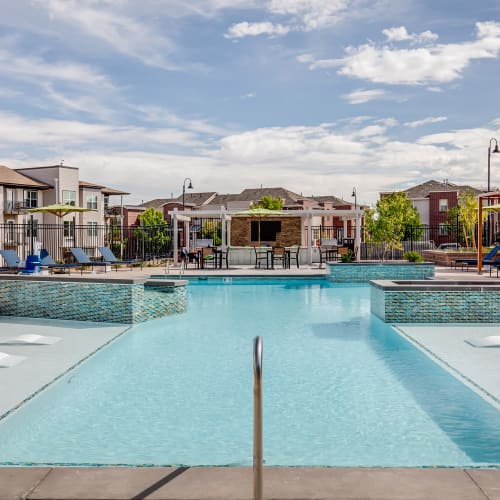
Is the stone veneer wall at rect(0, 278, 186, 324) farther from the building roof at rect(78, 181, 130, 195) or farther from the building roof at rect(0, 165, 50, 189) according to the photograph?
the building roof at rect(78, 181, 130, 195)

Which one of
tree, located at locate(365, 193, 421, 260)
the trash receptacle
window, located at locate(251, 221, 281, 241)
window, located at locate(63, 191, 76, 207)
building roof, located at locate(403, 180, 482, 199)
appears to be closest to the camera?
the trash receptacle

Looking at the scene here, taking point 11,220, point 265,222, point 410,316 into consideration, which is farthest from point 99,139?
point 410,316

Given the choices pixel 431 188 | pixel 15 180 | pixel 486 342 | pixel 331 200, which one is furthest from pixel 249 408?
pixel 331 200

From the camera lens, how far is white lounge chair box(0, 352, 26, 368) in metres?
6.47

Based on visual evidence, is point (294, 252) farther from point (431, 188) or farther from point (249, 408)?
point (431, 188)

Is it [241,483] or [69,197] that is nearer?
[241,483]

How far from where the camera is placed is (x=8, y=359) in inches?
263

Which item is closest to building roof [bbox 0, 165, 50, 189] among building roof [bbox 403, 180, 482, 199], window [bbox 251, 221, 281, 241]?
window [bbox 251, 221, 281, 241]

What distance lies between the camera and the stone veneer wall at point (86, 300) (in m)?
9.88

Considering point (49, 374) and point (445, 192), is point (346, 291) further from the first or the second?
point (445, 192)

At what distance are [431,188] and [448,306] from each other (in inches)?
2272

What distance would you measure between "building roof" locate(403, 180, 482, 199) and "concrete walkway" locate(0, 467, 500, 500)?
61339mm

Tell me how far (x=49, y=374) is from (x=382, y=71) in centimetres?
1568

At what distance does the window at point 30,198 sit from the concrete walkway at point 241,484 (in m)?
45.7
